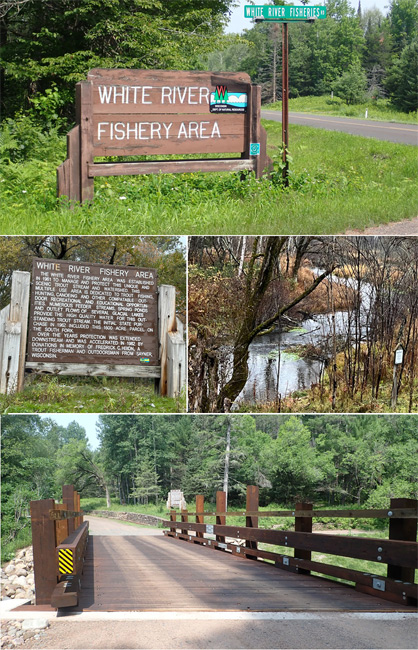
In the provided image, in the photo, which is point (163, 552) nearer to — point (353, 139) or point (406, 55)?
point (353, 139)

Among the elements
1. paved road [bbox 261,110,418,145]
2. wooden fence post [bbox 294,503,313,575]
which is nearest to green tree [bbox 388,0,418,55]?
paved road [bbox 261,110,418,145]

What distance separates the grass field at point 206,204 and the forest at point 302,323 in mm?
609

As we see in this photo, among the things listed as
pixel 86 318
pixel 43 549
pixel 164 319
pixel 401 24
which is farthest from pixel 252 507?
pixel 401 24

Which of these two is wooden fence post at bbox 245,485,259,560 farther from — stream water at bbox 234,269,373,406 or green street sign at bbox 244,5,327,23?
green street sign at bbox 244,5,327,23

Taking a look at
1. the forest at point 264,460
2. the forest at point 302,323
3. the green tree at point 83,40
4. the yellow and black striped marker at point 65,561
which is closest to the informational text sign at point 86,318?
the forest at point 302,323

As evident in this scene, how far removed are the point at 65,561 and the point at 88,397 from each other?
3.46 m

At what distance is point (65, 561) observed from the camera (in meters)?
4.40

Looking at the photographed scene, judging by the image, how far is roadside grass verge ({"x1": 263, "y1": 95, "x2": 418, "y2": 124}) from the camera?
27.2 meters

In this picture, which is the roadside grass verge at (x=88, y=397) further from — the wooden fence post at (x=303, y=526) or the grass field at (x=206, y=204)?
the wooden fence post at (x=303, y=526)

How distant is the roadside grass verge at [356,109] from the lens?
27.2m

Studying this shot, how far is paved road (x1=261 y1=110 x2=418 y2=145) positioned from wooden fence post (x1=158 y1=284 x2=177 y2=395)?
1465 cm

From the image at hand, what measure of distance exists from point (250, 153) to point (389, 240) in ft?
→ 13.2

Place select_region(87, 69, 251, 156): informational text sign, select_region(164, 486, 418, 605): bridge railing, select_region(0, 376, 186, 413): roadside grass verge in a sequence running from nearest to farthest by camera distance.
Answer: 1. select_region(164, 486, 418, 605): bridge railing
2. select_region(0, 376, 186, 413): roadside grass verge
3. select_region(87, 69, 251, 156): informational text sign

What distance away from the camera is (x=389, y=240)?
8.39m
